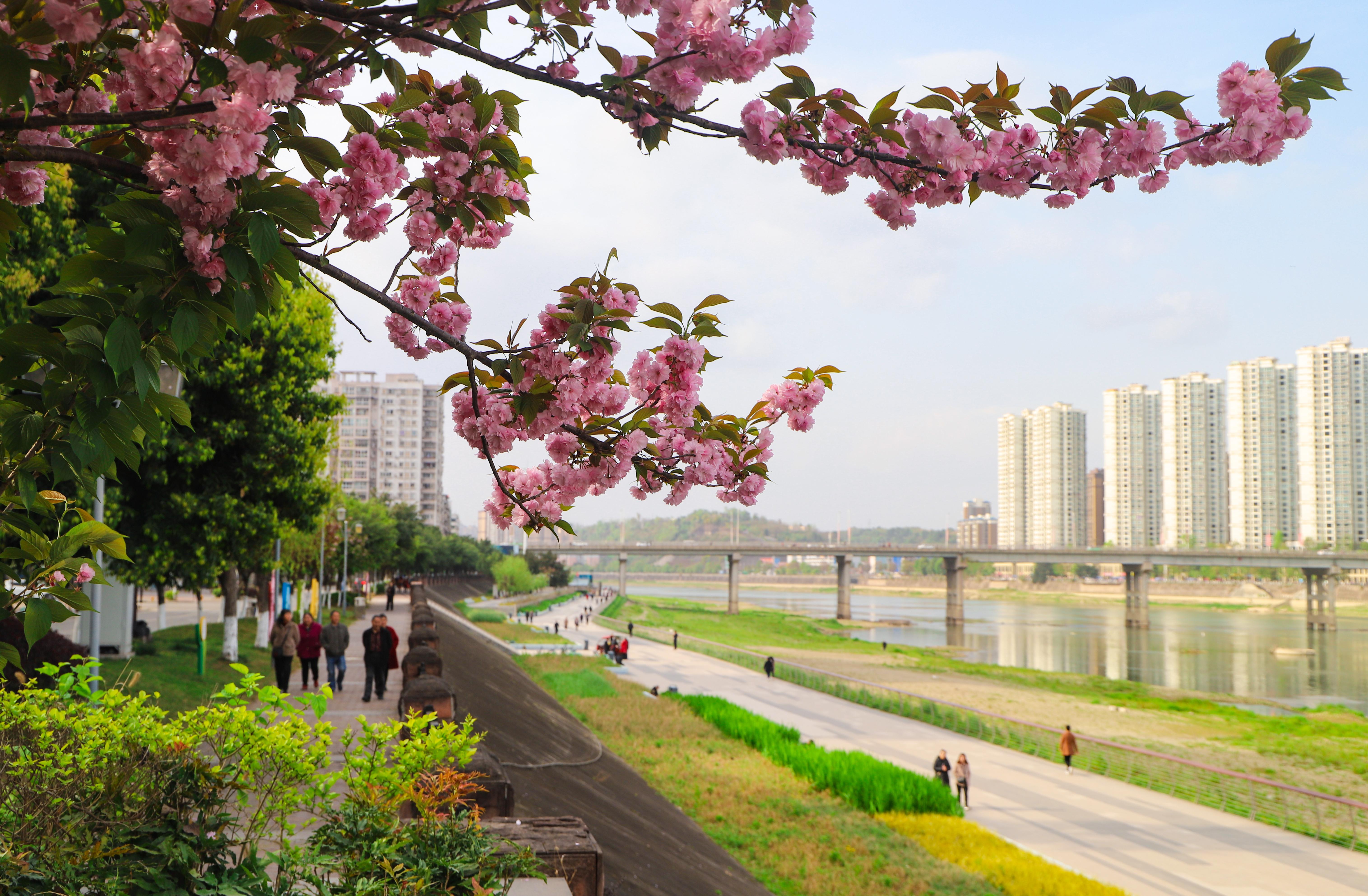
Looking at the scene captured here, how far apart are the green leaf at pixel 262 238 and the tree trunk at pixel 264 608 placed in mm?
24348

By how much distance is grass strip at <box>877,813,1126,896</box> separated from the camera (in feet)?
38.4

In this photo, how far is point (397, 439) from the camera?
150875 millimetres

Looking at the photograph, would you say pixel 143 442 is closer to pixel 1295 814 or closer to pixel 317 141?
pixel 317 141

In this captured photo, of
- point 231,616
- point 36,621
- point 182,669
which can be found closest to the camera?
point 36,621

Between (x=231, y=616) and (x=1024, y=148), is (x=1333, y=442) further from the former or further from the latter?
(x=1024, y=148)

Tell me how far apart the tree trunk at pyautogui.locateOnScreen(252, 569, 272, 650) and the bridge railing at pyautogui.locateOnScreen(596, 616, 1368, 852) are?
828 inches

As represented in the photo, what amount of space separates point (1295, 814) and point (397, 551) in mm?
49845

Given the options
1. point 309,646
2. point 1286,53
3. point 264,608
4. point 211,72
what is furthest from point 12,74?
point 264,608

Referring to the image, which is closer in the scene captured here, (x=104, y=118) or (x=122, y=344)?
(x=122, y=344)

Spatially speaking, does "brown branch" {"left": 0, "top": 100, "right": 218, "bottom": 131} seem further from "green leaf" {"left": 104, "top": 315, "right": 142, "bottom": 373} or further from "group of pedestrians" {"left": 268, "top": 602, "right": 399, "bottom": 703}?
"group of pedestrians" {"left": 268, "top": 602, "right": 399, "bottom": 703}

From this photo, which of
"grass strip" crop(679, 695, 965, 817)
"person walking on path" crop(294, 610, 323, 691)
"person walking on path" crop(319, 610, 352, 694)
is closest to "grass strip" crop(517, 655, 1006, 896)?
"grass strip" crop(679, 695, 965, 817)

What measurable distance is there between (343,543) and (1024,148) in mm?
41006

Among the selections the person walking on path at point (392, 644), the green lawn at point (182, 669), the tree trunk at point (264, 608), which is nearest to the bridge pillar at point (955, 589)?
the tree trunk at point (264, 608)

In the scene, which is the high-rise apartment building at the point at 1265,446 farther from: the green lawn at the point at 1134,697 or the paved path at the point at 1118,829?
the paved path at the point at 1118,829
